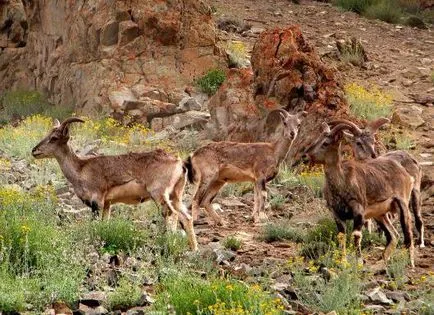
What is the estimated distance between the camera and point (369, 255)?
13.2m

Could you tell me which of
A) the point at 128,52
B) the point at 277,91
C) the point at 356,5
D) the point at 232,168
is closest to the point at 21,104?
the point at 128,52

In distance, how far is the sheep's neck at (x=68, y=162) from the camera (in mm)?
14852

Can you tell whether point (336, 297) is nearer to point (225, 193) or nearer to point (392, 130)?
point (225, 193)

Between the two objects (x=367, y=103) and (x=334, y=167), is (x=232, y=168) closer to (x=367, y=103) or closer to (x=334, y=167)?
(x=334, y=167)

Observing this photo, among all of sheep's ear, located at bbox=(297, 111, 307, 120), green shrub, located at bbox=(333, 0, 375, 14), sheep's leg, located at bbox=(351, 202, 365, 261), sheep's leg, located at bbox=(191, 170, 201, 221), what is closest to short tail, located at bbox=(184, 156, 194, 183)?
sheep's leg, located at bbox=(191, 170, 201, 221)

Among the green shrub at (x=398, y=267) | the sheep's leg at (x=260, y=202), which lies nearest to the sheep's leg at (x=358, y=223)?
the green shrub at (x=398, y=267)

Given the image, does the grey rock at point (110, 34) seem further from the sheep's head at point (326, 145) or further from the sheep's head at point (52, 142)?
the sheep's head at point (326, 145)

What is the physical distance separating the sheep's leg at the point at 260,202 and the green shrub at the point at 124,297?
20.5ft

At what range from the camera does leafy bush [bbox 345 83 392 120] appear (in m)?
22.8

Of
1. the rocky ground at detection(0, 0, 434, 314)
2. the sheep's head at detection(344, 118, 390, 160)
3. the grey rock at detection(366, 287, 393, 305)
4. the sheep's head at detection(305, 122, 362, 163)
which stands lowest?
the rocky ground at detection(0, 0, 434, 314)

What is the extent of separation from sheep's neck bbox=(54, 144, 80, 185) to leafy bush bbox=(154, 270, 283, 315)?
17.0 ft

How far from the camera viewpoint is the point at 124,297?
400 inches

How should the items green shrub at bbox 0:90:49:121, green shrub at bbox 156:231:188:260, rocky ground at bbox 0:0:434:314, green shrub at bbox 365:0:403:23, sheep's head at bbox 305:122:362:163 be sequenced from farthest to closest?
green shrub at bbox 365:0:403:23
green shrub at bbox 0:90:49:121
sheep's head at bbox 305:122:362:163
green shrub at bbox 156:231:188:260
rocky ground at bbox 0:0:434:314

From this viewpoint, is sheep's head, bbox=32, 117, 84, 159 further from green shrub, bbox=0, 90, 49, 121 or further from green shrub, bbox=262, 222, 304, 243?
green shrub, bbox=0, 90, 49, 121
